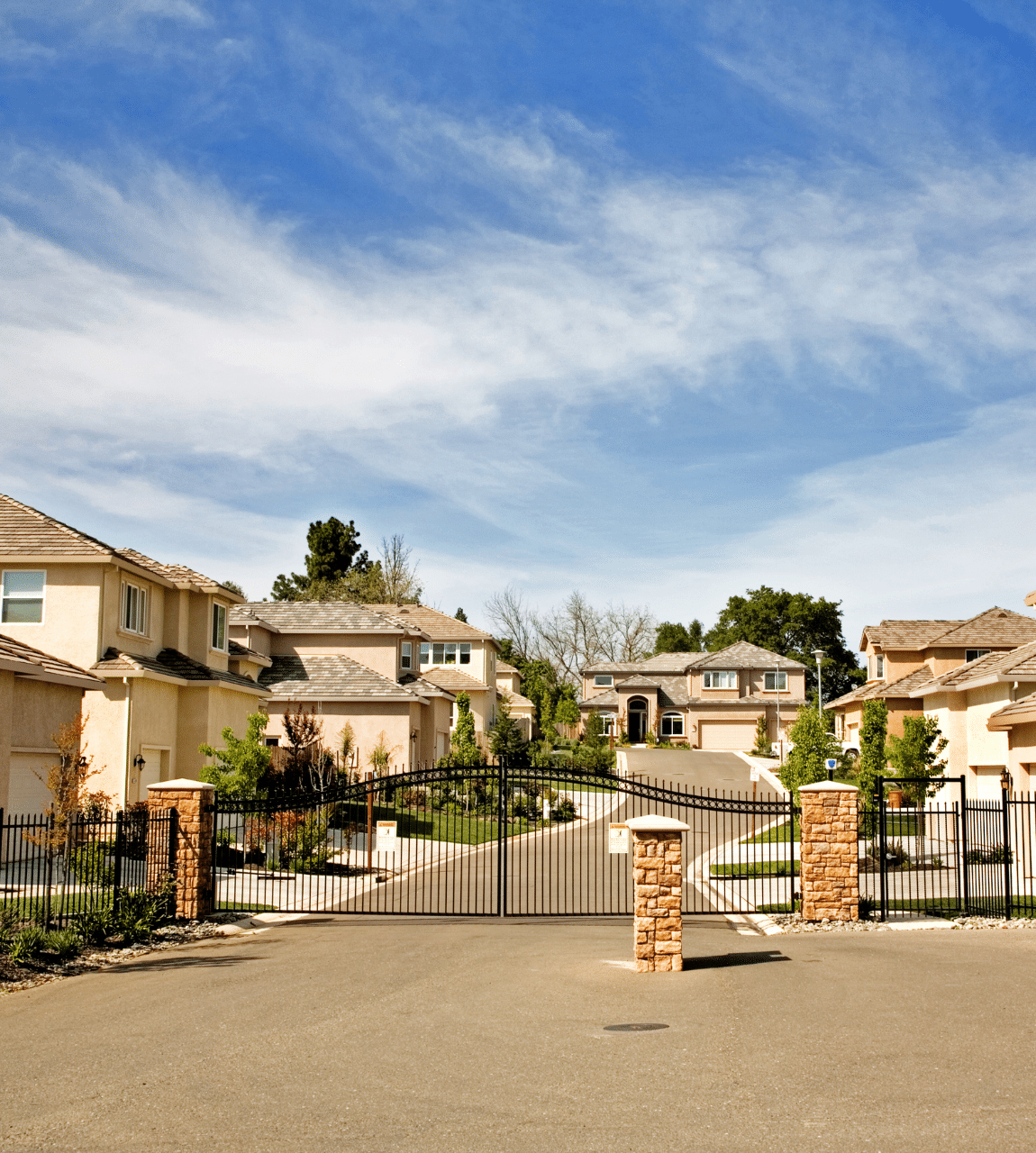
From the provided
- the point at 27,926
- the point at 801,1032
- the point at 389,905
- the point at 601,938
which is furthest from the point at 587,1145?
the point at 389,905

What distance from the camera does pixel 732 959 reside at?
1420 centimetres

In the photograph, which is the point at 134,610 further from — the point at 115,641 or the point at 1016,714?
the point at 1016,714

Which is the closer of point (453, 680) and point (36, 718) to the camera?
point (36, 718)

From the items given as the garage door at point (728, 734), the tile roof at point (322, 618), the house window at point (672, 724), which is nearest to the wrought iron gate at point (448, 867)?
the tile roof at point (322, 618)

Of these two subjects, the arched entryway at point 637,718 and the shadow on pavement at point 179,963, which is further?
the arched entryway at point 637,718

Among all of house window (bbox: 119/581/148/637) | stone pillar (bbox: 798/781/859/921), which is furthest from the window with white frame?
stone pillar (bbox: 798/781/859/921)

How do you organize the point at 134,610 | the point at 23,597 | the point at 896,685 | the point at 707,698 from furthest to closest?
the point at 707,698 → the point at 896,685 → the point at 134,610 → the point at 23,597

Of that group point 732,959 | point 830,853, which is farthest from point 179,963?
point 830,853

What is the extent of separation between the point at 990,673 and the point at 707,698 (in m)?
51.3

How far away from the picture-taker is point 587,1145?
698 centimetres

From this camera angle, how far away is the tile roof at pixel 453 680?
198 ft

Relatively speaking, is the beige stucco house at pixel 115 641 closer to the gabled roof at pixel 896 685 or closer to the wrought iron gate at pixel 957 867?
the wrought iron gate at pixel 957 867

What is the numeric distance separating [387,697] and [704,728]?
41562 mm

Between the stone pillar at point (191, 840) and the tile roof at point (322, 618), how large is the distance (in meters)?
28.8
